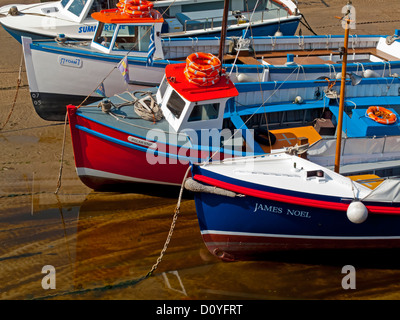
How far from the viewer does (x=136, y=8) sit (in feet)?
45.4

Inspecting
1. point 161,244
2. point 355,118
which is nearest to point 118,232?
point 161,244

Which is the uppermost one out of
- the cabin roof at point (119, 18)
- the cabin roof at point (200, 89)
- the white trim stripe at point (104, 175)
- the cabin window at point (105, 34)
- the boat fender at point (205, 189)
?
the cabin roof at point (119, 18)

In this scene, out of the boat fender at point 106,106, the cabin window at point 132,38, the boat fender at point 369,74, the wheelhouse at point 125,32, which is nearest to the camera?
the boat fender at point 106,106

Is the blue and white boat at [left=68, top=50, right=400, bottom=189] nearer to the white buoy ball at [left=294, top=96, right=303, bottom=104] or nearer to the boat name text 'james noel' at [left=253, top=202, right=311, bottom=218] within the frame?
the white buoy ball at [left=294, top=96, right=303, bottom=104]

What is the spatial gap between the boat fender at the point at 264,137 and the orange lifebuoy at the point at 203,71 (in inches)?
59.2

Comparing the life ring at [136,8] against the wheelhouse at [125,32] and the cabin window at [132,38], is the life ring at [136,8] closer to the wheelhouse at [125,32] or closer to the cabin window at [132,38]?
the wheelhouse at [125,32]

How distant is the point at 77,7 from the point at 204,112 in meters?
7.66

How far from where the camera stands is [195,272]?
966 centimetres

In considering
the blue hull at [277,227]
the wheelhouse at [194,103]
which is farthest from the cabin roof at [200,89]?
the blue hull at [277,227]

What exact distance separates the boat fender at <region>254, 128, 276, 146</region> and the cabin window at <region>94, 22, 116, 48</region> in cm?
550

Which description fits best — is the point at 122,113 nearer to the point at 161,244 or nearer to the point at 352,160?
the point at 161,244

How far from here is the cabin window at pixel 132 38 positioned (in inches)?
558

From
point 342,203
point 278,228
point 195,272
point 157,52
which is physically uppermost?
point 157,52

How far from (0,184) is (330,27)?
15.1 metres
